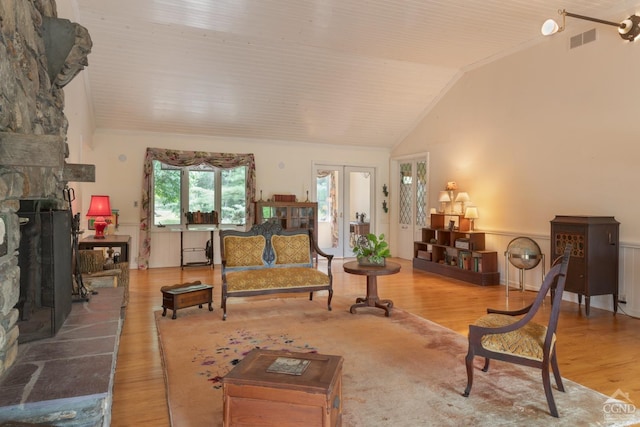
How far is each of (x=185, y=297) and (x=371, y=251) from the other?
7.20 feet

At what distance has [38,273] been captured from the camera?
7.96ft

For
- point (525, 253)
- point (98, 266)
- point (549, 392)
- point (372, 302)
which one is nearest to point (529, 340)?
point (549, 392)

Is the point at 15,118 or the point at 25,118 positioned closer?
the point at 15,118

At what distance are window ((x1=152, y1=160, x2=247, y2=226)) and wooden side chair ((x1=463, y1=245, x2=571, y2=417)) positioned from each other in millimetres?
6644

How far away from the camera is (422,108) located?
27.5 ft

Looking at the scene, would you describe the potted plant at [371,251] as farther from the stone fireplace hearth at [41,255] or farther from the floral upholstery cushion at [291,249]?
the stone fireplace hearth at [41,255]

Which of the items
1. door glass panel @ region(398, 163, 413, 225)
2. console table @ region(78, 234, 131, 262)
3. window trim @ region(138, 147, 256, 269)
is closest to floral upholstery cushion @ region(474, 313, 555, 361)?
console table @ region(78, 234, 131, 262)

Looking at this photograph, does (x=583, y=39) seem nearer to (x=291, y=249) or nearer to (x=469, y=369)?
(x=291, y=249)

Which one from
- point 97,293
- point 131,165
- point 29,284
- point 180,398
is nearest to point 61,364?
point 29,284

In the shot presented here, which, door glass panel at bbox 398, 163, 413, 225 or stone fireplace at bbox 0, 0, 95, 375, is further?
door glass panel at bbox 398, 163, 413, 225

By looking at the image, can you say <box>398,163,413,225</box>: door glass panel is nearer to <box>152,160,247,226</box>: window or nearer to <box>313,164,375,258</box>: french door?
<box>313,164,375,258</box>: french door

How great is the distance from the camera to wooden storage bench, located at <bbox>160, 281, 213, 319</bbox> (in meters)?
4.51

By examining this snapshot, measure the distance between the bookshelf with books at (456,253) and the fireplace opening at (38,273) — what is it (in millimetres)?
5784

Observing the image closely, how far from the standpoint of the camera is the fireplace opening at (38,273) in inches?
92.4
